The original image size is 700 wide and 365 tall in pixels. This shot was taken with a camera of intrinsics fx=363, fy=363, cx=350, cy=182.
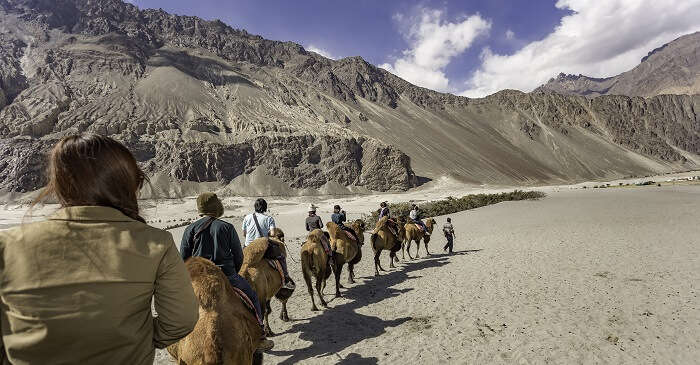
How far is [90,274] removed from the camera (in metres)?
1.58

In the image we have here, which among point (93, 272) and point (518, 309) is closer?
point (93, 272)

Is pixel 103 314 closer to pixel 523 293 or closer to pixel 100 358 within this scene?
pixel 100 358

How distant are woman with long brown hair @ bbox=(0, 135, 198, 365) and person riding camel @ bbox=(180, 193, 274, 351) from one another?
244 centimetres

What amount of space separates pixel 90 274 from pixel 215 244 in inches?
109

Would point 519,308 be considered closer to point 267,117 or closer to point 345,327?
point 345,327

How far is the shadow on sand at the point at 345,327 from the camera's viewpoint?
6236 mm

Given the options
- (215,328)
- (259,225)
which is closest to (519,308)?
(259,225)

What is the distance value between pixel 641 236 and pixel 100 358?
19483mm

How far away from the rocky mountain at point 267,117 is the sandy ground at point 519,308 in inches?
1982

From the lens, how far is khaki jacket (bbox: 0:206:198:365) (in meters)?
1.53

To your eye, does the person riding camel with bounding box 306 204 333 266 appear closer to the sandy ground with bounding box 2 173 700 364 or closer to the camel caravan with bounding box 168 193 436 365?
the camel caravan with bounding box 168 193 436 365

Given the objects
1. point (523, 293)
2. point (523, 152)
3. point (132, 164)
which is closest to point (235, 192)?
point (523, 293)

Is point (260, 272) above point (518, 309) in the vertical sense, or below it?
above

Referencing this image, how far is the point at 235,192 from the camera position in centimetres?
5941
